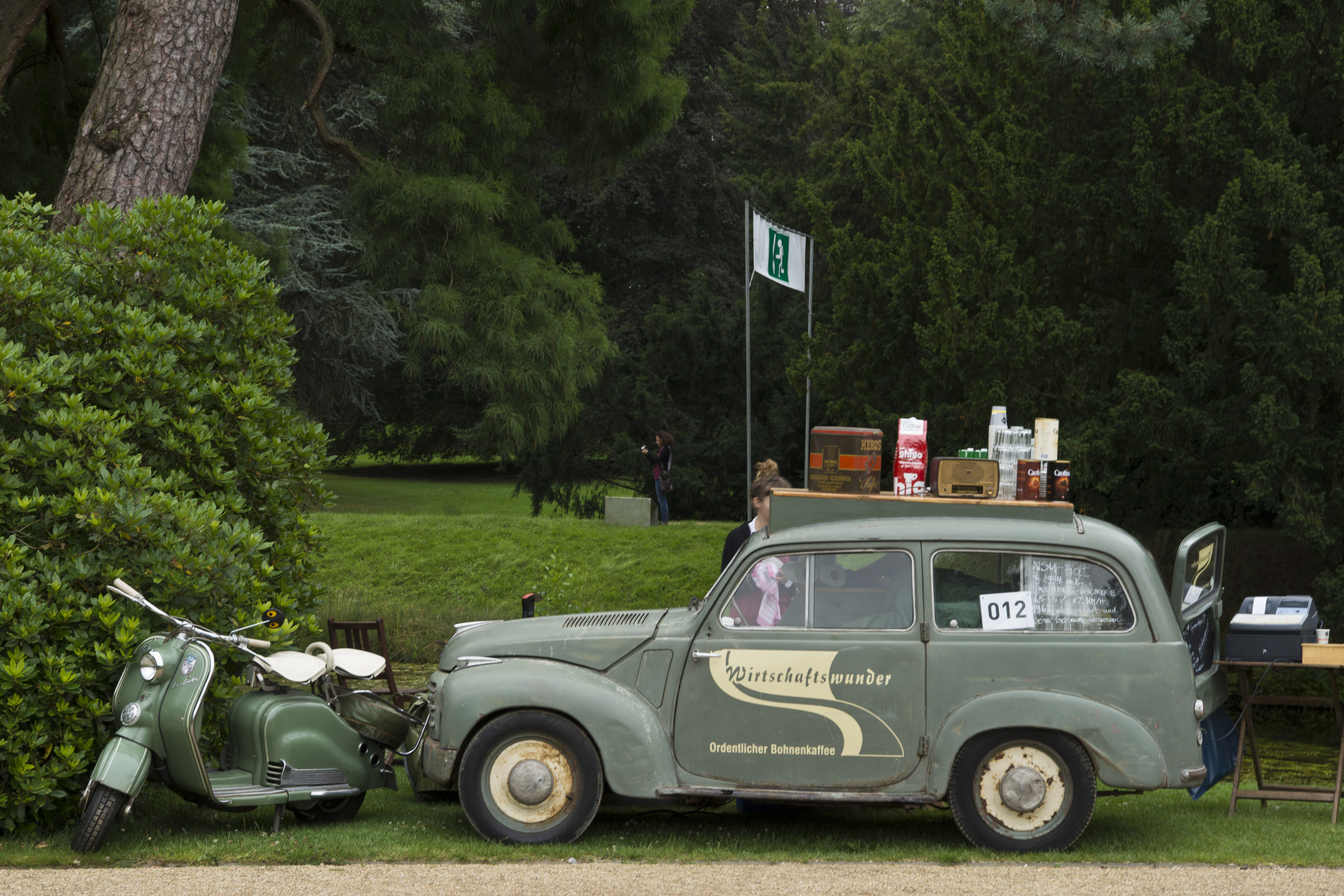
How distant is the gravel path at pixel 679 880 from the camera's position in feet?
17.9

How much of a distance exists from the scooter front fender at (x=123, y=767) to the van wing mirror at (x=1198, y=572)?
4.83 metres

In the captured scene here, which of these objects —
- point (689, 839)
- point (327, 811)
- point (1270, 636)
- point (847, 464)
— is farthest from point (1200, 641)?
point (327, 811)

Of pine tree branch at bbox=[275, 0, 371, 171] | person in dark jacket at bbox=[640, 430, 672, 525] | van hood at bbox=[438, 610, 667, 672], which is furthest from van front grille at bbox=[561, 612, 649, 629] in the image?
person in dark jacket at bbox=[640, 430, 672, 525]

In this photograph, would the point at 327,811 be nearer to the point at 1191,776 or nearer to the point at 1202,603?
the point at 1191,776

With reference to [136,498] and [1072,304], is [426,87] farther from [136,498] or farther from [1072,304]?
[1072,304]

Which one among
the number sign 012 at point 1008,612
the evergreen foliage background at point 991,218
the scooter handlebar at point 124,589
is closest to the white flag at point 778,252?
the evergreen foliage background at point 991,218

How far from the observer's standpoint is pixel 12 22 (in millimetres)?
9586

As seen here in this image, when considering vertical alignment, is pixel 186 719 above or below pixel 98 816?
above

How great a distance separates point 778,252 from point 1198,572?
14417mm

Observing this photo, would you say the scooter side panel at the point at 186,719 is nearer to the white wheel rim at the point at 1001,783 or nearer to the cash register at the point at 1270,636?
the white wheel rim at the point at 1001,783

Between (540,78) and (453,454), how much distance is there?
27.7 metres

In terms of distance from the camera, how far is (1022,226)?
1476 cm

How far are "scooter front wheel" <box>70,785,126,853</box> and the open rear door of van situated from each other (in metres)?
5.00

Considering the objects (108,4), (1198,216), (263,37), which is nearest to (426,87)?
(263,37)
